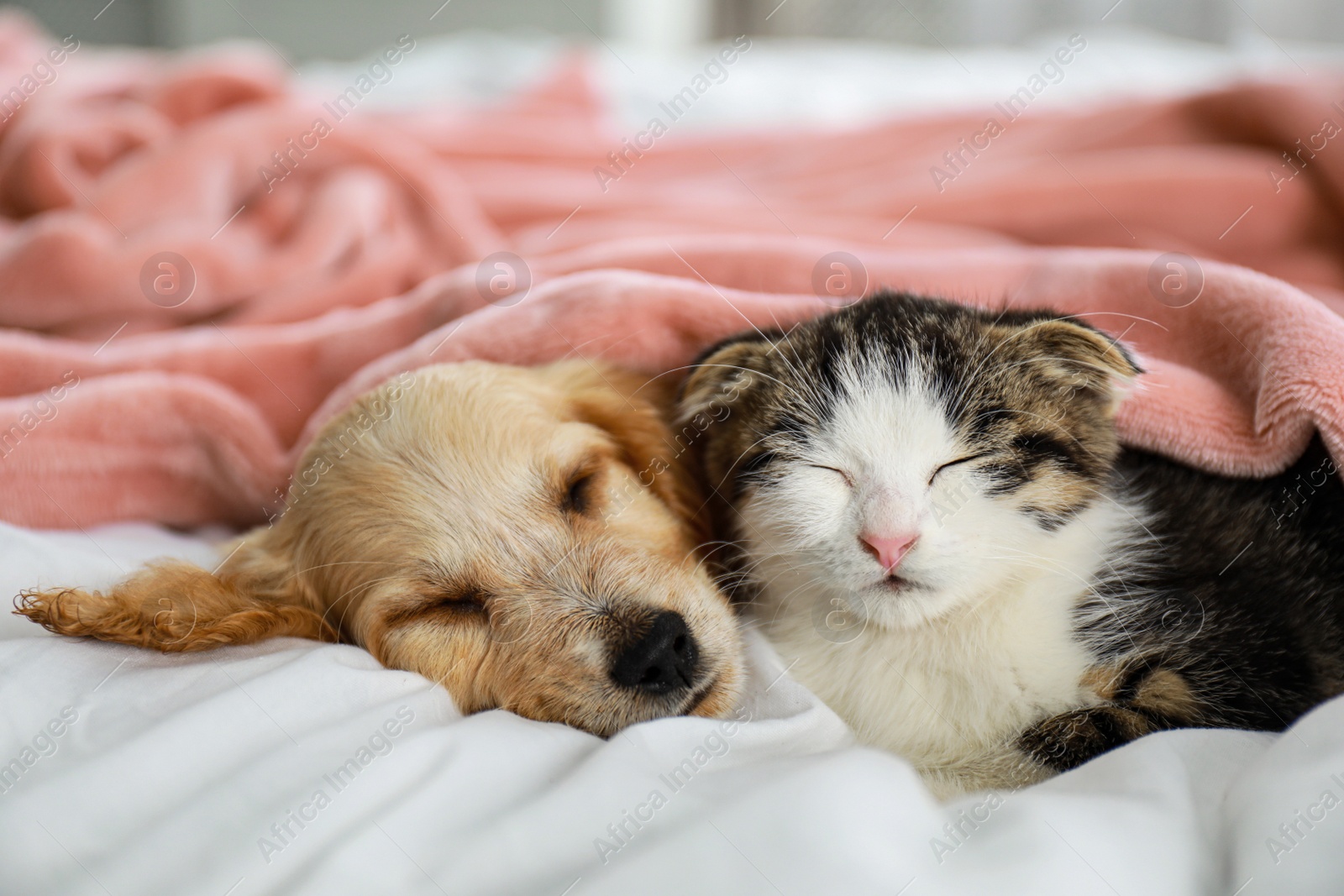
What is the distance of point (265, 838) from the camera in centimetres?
92

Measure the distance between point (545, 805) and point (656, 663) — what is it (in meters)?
0.34

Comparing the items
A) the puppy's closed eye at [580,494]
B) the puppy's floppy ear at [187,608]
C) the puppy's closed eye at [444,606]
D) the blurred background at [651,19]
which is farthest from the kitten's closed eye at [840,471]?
the blurred background at [651,19]

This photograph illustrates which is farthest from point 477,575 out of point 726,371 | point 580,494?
point 726,371

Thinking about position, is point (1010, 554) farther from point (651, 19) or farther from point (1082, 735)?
point (651, 19)

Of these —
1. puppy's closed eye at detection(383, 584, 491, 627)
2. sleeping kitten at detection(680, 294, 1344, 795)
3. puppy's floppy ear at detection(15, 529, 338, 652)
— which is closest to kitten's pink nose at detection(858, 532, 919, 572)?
sleeping kitten at detection(680, 294, 1344, 795)

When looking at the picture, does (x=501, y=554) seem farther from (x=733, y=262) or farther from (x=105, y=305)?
(x=105, y=305)

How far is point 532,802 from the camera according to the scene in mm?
983

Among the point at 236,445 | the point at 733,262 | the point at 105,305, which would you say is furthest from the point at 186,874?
the point at 105,305

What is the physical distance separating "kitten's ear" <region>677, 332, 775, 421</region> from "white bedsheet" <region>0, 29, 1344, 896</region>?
547 millimetres

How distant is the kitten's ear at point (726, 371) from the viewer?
1.49 metres

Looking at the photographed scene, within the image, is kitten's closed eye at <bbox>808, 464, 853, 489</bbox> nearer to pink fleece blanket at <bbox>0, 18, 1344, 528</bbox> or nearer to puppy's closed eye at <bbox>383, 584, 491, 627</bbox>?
pink fleece blanket at <bbox>0, 18, 1344, 528</bbox>

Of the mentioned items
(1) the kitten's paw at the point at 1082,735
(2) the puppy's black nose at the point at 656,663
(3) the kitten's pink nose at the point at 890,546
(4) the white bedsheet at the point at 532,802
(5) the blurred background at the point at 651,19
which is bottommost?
(1) the kitten's paw at the point at 1082,735

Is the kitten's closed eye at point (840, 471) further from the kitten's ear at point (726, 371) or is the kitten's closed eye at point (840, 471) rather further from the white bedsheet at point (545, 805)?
the white bedsheet at point (545, 805)

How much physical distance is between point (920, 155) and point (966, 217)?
0.85 meters
